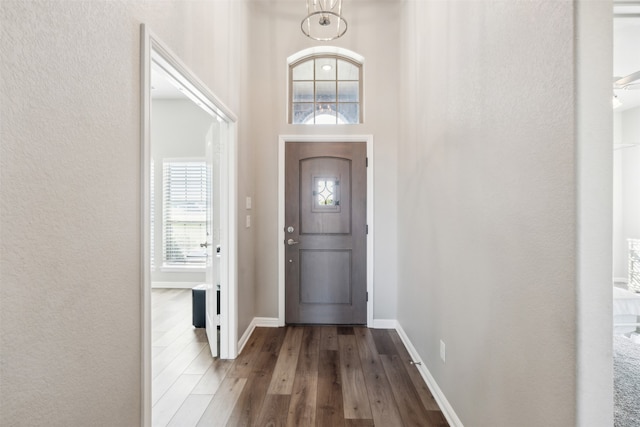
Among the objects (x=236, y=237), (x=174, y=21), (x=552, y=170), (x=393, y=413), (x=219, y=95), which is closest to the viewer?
(x=552, y=170)

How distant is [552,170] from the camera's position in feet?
3.33

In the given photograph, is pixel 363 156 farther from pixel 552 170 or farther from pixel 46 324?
pixel 46 324

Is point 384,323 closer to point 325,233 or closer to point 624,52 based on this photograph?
point 325,233

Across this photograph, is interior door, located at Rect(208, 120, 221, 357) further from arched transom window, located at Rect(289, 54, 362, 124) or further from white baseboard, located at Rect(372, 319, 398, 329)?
white baseboard, located at Rect(372, 319, 398, 329)

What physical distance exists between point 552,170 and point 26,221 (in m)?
1.63

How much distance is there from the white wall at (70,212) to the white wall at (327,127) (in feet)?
6.44

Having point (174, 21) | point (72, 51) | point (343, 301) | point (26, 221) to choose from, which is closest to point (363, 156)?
point (343, 301)

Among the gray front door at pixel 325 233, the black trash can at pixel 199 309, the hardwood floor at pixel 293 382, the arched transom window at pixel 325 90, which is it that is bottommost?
the hardwood floor at pixel 293 382

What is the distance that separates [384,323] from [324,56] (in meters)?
3.19

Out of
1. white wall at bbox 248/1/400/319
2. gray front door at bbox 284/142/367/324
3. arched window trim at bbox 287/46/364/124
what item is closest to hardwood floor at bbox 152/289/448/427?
gray front door at bbox 284/142/367/324

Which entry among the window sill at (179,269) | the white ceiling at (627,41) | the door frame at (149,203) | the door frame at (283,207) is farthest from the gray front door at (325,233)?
the window sill at (179,269)

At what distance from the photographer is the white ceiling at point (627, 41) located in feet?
4.23

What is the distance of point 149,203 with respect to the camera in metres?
1.43

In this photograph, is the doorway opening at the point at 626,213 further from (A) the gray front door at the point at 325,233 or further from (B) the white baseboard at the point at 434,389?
(A) the gray front door at the point at 325,233
